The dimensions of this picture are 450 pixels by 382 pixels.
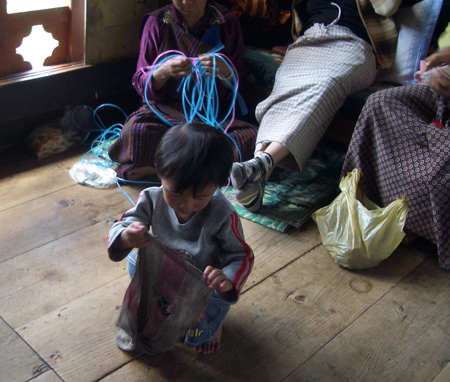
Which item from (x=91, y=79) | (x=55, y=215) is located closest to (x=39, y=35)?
(x=91, y=79)

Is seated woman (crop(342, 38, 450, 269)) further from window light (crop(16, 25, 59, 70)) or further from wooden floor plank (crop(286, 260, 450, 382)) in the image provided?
window light (crop(16, 25, 59, 70))

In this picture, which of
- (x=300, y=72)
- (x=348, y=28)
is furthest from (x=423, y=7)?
(x=300, y=72)

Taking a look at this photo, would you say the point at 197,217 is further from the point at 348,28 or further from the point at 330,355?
the point at 348,28

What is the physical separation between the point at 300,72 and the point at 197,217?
3.44ft

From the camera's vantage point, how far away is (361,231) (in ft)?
5.12

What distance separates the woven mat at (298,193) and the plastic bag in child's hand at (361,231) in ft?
0.58

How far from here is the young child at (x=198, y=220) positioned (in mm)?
987

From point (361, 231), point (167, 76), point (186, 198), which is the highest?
point (186, 198)

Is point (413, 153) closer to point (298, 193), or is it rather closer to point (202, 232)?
point (298, 193)

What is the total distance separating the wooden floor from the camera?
1.18m

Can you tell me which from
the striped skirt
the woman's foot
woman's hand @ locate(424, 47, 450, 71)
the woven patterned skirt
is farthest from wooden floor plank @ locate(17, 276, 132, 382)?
woman's hand @ locate(424, 47, 450, 71)

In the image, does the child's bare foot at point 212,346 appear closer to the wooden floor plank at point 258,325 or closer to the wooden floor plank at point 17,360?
the wooden floor plank at point 258,325

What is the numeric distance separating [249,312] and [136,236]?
0.52m

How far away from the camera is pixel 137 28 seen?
2326 millimetres
